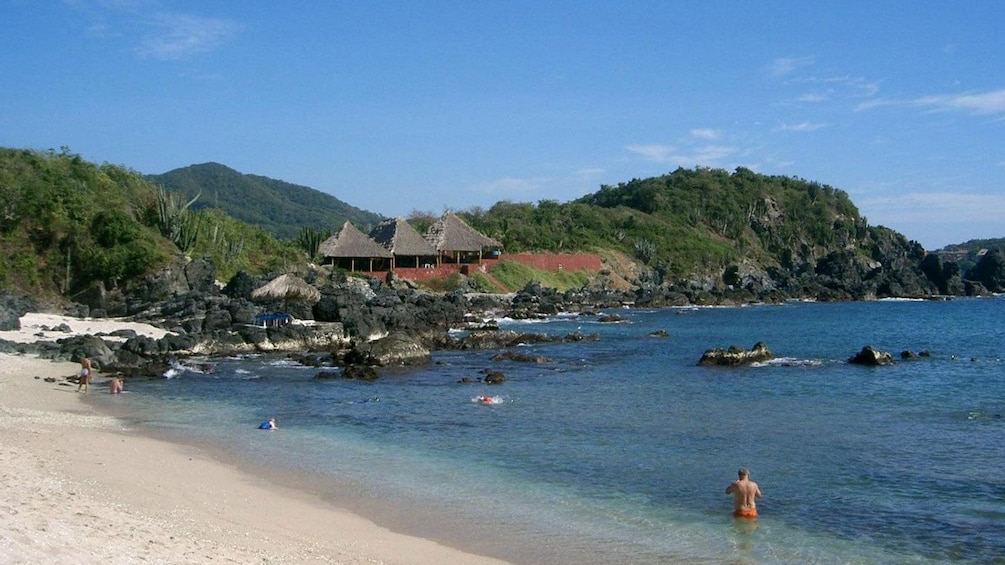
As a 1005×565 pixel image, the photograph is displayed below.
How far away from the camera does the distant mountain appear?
15225cm

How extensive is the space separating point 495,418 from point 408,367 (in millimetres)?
9909

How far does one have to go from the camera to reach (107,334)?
31.5 meters

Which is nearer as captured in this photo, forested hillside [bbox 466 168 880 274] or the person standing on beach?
the person standing on beach

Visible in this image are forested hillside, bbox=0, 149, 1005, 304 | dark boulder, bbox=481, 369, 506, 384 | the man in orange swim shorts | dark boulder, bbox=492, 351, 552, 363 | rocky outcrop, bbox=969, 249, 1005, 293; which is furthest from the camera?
rocky outcrop, bbox=969, 249, 1005, 293

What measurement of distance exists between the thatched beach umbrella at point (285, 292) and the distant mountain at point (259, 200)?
343 feet

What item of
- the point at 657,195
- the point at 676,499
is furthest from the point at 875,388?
the point at 657,195

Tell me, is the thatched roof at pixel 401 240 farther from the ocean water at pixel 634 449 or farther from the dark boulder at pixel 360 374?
the dark boulder at pixel 360 374

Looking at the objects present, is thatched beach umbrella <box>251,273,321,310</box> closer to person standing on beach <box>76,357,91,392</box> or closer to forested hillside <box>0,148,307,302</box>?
forested hillside <box>0,148,307,302</box>

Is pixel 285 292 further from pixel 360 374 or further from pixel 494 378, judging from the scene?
pixel 494 378

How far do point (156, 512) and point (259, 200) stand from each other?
161759 millimetres

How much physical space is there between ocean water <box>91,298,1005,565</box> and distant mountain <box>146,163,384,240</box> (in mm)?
119611

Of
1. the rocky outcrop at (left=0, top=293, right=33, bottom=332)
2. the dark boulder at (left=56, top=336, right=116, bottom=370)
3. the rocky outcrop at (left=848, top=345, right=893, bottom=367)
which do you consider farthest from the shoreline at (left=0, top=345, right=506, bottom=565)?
the rocky outcrop at (left=848, top=345, right=893, bottom=367)

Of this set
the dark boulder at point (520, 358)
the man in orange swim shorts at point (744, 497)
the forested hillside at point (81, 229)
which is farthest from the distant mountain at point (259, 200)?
the man in orange swim shorts at point (744, 497)

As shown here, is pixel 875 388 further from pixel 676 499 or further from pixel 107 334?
pixel 107 334
